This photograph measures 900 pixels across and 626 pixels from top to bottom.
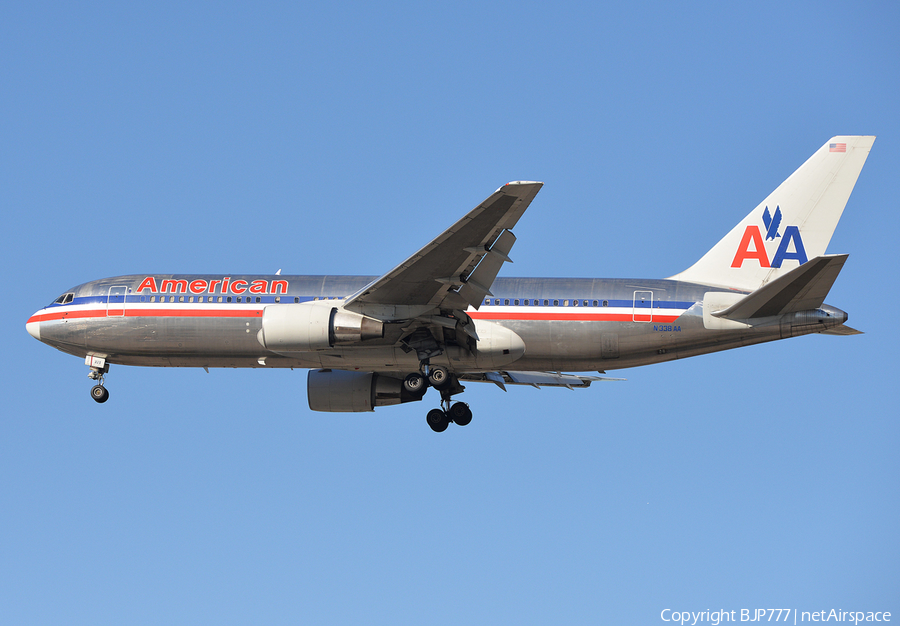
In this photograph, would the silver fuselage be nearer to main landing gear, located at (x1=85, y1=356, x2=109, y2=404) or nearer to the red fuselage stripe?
the red fuselage stripe

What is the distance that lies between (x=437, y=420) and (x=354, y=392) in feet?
11.0

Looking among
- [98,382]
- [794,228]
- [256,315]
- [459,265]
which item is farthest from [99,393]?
[794,228]

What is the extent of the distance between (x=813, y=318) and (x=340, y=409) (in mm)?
16297

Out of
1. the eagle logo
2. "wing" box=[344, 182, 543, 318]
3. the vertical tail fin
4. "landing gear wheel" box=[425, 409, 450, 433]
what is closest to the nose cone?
"wing" box=[344, 182, 543, 318]

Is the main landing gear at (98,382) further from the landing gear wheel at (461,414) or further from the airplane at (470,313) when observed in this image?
the landing gear wheel at (461,414)

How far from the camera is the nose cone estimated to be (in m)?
33.9

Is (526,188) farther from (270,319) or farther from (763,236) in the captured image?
(763,236)

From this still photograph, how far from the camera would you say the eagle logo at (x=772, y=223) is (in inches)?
1239

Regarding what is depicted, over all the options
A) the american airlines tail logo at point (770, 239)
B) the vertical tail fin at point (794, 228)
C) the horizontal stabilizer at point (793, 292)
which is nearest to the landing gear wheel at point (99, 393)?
the vertical tail fin at point (794, 228)

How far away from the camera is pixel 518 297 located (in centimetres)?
3041

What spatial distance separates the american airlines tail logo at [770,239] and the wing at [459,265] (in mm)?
9413

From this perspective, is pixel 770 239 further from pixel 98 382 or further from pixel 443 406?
pixel 98 382

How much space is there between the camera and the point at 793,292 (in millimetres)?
27219

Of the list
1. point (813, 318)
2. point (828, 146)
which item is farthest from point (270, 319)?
point (828, 146)
